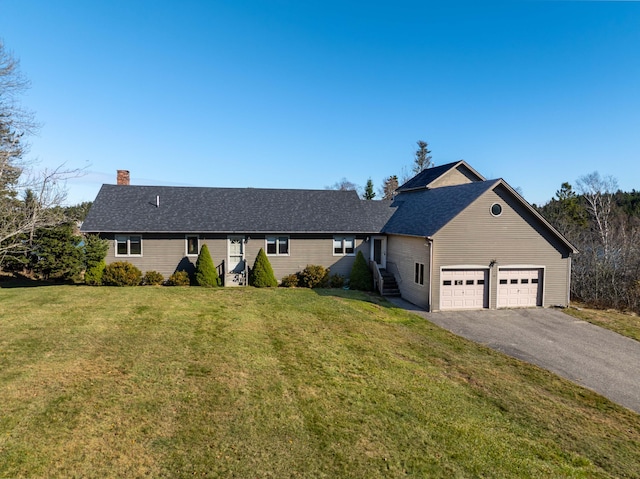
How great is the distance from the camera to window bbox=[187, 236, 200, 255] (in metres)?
23.0

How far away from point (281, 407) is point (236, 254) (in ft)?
53.6

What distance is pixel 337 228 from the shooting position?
24094 mm

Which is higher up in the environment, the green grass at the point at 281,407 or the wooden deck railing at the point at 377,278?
the wooden deck railing at the point at 377,278

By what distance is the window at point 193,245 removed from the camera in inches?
906

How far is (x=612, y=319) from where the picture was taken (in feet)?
59.1

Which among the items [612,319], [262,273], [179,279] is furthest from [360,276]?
[612,319]

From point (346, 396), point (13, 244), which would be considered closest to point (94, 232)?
point (13, 244)

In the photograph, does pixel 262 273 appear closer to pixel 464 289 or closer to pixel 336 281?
pixel 336 281

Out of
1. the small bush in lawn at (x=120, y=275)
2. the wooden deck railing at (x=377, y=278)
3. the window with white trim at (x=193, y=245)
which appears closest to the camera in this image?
the small bush in lawn at (x=120, y=275)

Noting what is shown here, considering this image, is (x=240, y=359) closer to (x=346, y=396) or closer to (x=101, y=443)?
(x=346, y=396)

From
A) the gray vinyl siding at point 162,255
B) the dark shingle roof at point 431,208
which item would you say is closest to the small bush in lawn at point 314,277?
the dark shingle roof at point 431,208

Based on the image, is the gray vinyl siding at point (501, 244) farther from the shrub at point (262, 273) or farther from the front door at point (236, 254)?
the front door at point (236, 254)

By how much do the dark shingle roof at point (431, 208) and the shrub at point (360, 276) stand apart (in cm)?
266

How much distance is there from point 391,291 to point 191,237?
1247cm
